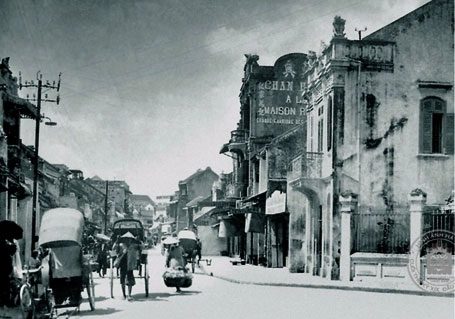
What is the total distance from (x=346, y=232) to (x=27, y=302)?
14.8 meters

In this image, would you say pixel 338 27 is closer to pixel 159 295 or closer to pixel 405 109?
pixel 405 109

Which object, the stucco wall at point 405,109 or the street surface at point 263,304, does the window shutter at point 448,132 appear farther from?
the street surface at point 263,304

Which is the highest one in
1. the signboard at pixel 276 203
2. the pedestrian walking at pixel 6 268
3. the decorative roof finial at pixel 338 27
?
the decorative roof finial at pixel 338 27

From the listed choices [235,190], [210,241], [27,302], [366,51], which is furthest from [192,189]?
[27,302]

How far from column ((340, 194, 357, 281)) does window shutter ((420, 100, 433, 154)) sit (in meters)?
3.59

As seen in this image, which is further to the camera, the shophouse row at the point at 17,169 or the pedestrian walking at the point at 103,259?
the pedestrian walking at the point at 103,259

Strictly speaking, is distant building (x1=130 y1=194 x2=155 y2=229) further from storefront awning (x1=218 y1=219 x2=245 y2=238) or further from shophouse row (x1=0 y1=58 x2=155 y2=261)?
storefront awning (x1=218 y1=219 x2=245 y2=238)

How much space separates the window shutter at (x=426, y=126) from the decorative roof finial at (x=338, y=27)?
3.99 m

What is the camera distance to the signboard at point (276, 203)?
103ft

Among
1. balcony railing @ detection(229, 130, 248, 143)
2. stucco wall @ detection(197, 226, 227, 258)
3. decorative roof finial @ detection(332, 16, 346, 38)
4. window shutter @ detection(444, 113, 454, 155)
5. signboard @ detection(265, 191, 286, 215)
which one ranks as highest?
decorative roof finial @ detection(332, 16, 346, 38)

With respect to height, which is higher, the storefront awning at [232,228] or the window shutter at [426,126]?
the window shutter at [426,126]

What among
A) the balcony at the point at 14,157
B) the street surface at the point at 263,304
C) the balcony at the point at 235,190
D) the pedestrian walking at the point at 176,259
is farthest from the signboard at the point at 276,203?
the balcony at the point at 235,190

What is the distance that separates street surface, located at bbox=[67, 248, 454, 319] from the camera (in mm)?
14055

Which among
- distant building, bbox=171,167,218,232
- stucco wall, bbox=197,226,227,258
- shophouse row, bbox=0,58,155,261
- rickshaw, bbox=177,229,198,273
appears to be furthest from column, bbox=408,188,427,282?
distant building, bbox=171,167,218,232
